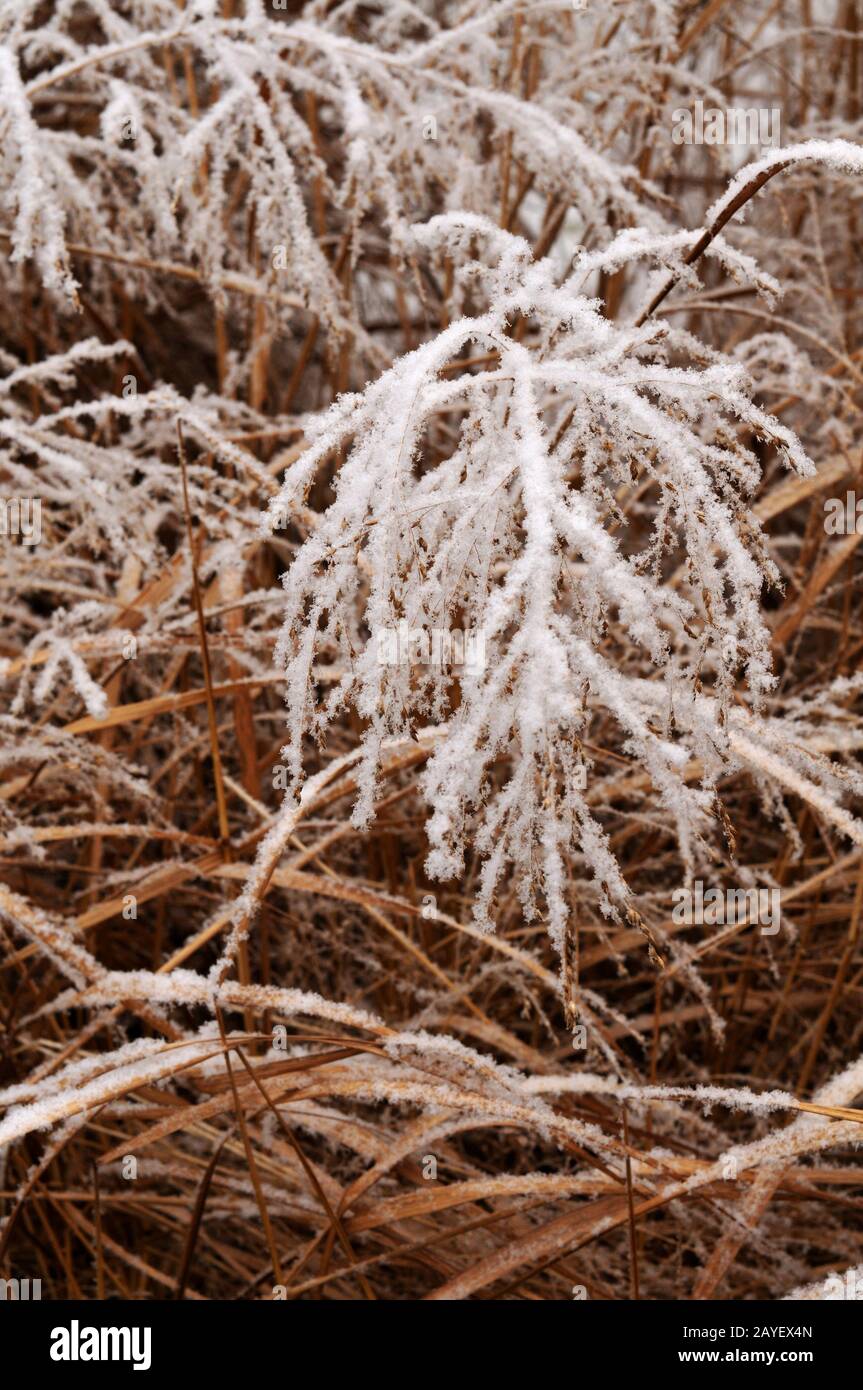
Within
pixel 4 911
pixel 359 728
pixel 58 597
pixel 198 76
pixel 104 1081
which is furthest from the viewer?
pixel 198 76

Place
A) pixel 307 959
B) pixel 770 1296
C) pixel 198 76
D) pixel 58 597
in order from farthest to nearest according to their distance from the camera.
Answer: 1. pixel 198 76
2. pixel 58 597
3. pixel 307 959
4. pixel 770 1296

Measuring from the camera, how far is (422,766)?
1298mm

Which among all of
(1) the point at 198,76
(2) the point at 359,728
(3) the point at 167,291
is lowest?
(2) the point at 359,728

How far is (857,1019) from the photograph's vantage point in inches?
57.4

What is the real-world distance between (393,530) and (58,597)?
1.13 m

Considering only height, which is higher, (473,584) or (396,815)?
(473,584)

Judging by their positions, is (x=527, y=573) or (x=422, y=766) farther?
(x=422, y=766)

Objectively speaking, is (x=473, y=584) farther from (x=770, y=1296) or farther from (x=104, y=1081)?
(x=770, y=1296)

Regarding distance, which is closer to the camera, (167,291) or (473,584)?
(473,584)

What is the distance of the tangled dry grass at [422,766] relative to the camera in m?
0.63

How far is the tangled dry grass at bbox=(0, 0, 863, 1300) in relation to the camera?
63 cm
